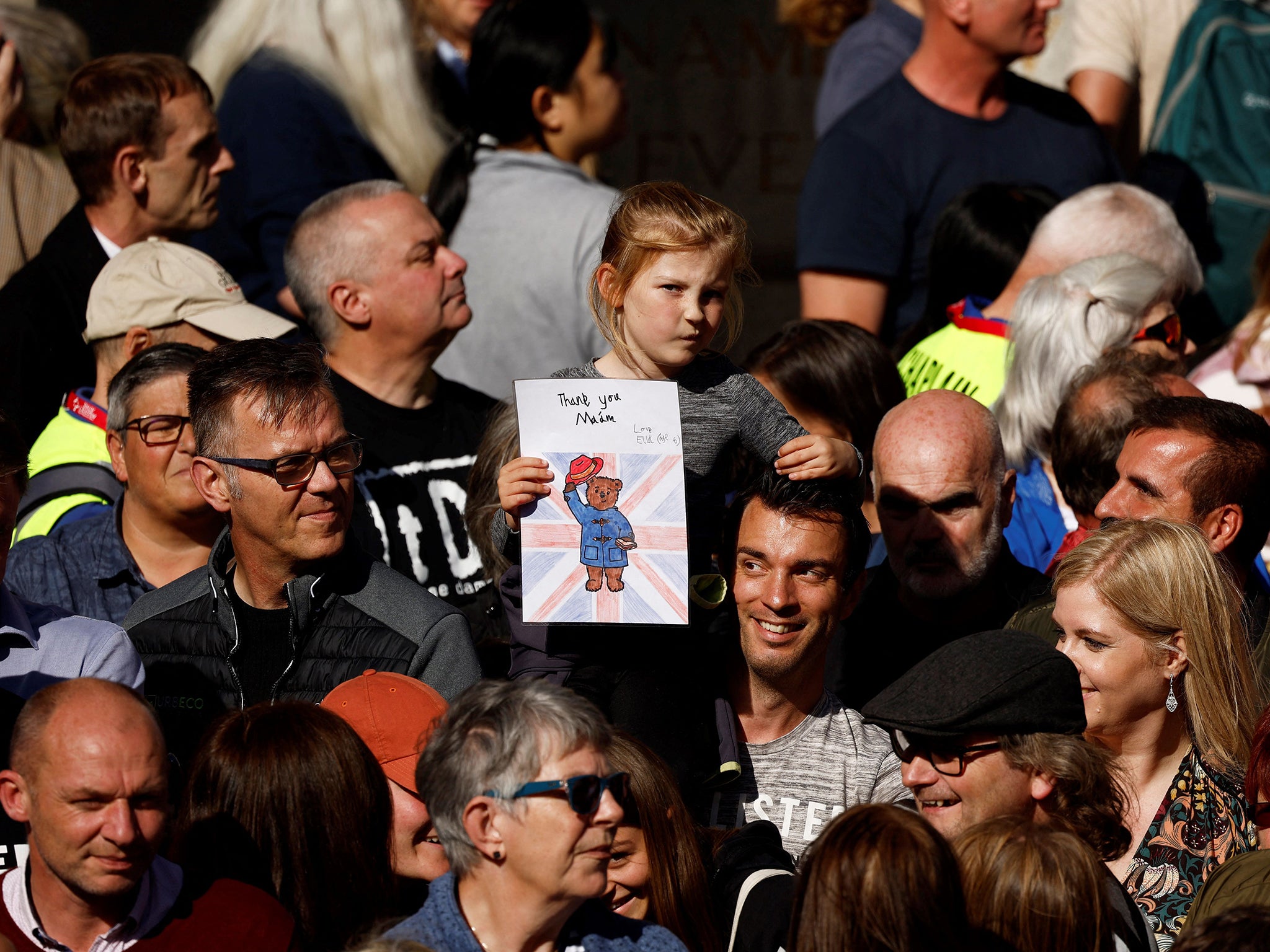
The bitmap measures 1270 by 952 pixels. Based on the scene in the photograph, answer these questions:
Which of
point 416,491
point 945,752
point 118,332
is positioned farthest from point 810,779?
point 118,332

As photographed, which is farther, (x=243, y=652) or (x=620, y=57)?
(x=620, y=57)

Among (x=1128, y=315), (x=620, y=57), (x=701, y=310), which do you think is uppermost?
(x=701, y=310)

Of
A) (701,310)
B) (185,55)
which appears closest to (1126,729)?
(701,310)

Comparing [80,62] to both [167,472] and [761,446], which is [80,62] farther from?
[761,446]

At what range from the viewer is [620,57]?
9.02 m

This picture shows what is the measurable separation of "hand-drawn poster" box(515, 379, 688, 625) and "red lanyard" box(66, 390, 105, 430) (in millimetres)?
1814

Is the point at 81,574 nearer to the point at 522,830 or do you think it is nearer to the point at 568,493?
the point at 568,493

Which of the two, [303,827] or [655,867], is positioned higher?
[303,827]

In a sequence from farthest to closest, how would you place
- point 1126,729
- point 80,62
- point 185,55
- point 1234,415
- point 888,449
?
point 185,55 → point 80,62 → point 888,449 → point 1234,415 → point 1126,729

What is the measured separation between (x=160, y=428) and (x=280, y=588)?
0.76m

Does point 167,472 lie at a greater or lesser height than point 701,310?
lesser

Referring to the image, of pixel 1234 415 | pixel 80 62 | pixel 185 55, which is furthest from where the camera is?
pixel 185 55

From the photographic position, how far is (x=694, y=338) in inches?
155

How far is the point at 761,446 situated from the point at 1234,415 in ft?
4.47
